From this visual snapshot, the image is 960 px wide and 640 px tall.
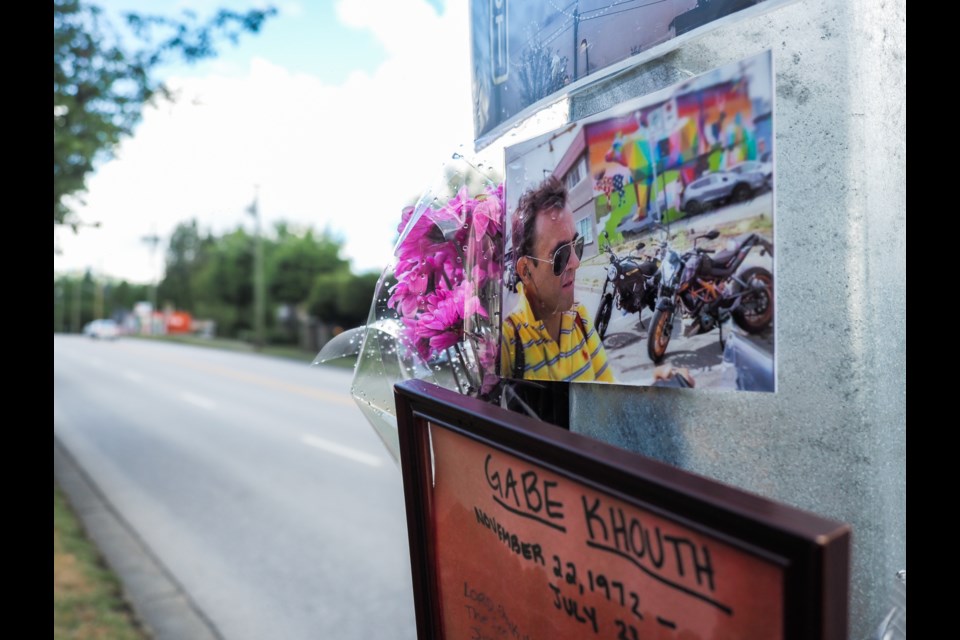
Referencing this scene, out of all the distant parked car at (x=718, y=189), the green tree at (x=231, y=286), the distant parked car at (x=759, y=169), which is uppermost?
the green tree at (x=231, y=286)

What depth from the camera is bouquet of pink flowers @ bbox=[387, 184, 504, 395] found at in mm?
1125

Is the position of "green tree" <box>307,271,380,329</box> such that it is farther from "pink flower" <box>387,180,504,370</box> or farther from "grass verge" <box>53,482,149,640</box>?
"pink flower" <box>387,180,504,370</box>

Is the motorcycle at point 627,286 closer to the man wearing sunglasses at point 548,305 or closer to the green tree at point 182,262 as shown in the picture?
the man wearing sunglasses at point 548,305

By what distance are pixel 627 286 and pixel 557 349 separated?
16 cm

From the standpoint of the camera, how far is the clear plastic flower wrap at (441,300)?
1129 millimetres

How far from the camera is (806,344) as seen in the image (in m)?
0.83

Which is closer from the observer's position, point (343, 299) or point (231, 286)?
point (343, 299)

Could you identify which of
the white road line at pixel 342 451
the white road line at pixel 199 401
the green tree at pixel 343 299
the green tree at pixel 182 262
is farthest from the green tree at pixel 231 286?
the white road line at pixel 342 451

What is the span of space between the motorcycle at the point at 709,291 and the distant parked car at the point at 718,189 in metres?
0.04

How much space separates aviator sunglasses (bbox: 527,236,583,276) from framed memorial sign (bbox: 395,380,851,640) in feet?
0.78

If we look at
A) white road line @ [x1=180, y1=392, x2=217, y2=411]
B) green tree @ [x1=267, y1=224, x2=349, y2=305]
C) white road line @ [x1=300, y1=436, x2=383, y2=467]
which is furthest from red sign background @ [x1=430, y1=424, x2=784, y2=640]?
green tree @ [x1=267, y1=224, x2=349, y2=305]

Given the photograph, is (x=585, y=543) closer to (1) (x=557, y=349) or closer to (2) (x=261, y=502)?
(1) (x=557, y=349)

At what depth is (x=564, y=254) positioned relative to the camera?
3.27 feet

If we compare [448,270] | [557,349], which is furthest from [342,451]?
[557,349]
